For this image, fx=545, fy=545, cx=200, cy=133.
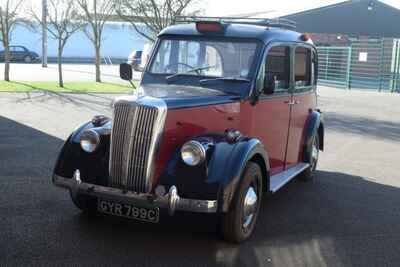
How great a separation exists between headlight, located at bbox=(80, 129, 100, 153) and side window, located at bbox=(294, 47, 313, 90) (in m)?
2.82

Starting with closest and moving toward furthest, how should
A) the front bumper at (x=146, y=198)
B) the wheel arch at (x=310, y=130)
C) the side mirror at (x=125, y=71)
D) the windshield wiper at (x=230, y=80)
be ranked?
1. the front bumper at (x=146, y=198)
2. the windshield wiper at (x=230, y=80)
3. the side mirror at (x=125, y=71)
4. the wheel arch at (x=310, y=130)

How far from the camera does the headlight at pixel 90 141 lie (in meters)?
4.98

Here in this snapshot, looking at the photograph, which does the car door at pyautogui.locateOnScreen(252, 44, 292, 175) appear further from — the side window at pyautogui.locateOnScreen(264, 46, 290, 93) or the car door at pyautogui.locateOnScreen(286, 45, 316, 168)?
the car door at pyautogui.locateOnScreen(286, 45, 316, 168)

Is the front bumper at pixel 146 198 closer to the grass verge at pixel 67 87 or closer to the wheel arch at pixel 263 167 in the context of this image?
the wheel arch at pixel 263 167

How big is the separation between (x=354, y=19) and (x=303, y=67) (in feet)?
100

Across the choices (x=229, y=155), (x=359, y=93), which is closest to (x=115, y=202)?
(x=229, y=155)

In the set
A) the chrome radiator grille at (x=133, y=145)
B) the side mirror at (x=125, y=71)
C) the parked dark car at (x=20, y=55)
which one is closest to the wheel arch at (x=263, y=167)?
the chrome radiator grille at (x=133, y=145)

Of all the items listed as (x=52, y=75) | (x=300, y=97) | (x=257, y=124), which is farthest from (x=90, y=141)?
(x=52, y=75)

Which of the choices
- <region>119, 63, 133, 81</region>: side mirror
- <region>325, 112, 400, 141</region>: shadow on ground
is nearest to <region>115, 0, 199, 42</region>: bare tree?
<region>325, 112, 400, 141</region>: shadow on ground

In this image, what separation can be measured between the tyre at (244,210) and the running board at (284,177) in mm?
556

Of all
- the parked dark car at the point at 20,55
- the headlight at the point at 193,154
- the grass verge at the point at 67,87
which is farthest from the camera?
the parked dark car at the point at 20,55

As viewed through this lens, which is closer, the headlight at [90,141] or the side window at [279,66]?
the headlight at [90,141]

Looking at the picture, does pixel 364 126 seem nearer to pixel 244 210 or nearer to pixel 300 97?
pixel 300 97

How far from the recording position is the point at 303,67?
7.08 meters
